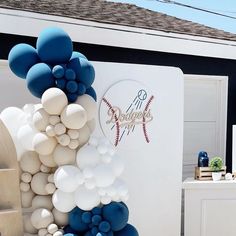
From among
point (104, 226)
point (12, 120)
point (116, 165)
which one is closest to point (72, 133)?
point (116, 165)

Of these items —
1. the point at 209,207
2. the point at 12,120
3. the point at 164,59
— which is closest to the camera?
the point at 12,120

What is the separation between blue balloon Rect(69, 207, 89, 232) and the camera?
3.59 meters

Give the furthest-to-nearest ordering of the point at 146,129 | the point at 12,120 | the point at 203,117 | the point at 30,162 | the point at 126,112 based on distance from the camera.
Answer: the point at 203,117
the point at 146,129
the point at 126,112
the point at 12,120
the point at 30,162

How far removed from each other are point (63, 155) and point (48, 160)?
18cm

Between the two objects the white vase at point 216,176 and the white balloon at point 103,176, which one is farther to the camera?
the white vase at point 216,176

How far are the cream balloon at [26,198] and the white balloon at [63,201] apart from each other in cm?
27

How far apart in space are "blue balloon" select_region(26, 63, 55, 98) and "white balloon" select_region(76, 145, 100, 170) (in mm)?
654

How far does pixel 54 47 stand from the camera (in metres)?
3.64

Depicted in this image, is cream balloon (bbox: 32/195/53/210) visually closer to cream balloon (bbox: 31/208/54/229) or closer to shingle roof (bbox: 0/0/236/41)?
cream balloon (bbox: 31/208/54/229)

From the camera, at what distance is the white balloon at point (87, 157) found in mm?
3627

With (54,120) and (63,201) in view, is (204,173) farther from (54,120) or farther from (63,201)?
(54,120)

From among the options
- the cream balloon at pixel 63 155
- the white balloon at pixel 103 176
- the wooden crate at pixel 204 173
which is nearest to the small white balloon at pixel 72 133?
the cream balloon at pixel 63 155

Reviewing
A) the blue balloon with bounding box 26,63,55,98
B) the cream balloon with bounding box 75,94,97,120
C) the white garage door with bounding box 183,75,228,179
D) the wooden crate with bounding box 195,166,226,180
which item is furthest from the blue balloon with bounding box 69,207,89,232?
the white garage door with bounding box 183,75,228,179

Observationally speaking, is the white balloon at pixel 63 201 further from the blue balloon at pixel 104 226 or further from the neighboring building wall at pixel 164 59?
the neighboring building wall at pixel 164 59
